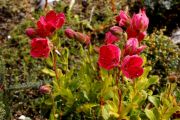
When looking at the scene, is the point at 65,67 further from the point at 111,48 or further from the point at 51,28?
the point at 111,48

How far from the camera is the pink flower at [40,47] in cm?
202

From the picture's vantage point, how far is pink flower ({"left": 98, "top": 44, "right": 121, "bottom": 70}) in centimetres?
185

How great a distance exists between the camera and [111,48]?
6.10ft

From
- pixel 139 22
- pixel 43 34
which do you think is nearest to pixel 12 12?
pixel 43 34

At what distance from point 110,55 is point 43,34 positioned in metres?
0.39

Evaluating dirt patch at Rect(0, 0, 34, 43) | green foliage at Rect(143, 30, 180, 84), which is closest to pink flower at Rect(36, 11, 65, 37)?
green foliage at Rect(143, 30, 180, 84)

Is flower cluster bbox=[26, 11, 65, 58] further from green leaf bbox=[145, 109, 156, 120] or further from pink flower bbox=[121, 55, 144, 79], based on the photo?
green leaf bbox=[145, 109, 156, 120]

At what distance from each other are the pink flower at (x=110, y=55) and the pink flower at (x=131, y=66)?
3 cm

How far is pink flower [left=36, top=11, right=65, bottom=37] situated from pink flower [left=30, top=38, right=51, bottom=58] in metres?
0.07

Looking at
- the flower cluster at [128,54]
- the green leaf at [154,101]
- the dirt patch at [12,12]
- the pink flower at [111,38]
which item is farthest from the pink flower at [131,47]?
the dirt patch at [12,12]

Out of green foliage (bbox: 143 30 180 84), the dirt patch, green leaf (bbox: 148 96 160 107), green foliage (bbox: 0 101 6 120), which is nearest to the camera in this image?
green leaf (bbox: 148 96 160 107)

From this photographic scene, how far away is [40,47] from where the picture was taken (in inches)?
80.7

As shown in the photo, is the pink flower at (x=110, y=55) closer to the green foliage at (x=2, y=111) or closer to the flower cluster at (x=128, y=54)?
the flower cluster at (x=128, y=54)

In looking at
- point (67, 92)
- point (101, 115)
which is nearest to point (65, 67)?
point (67, 92)
